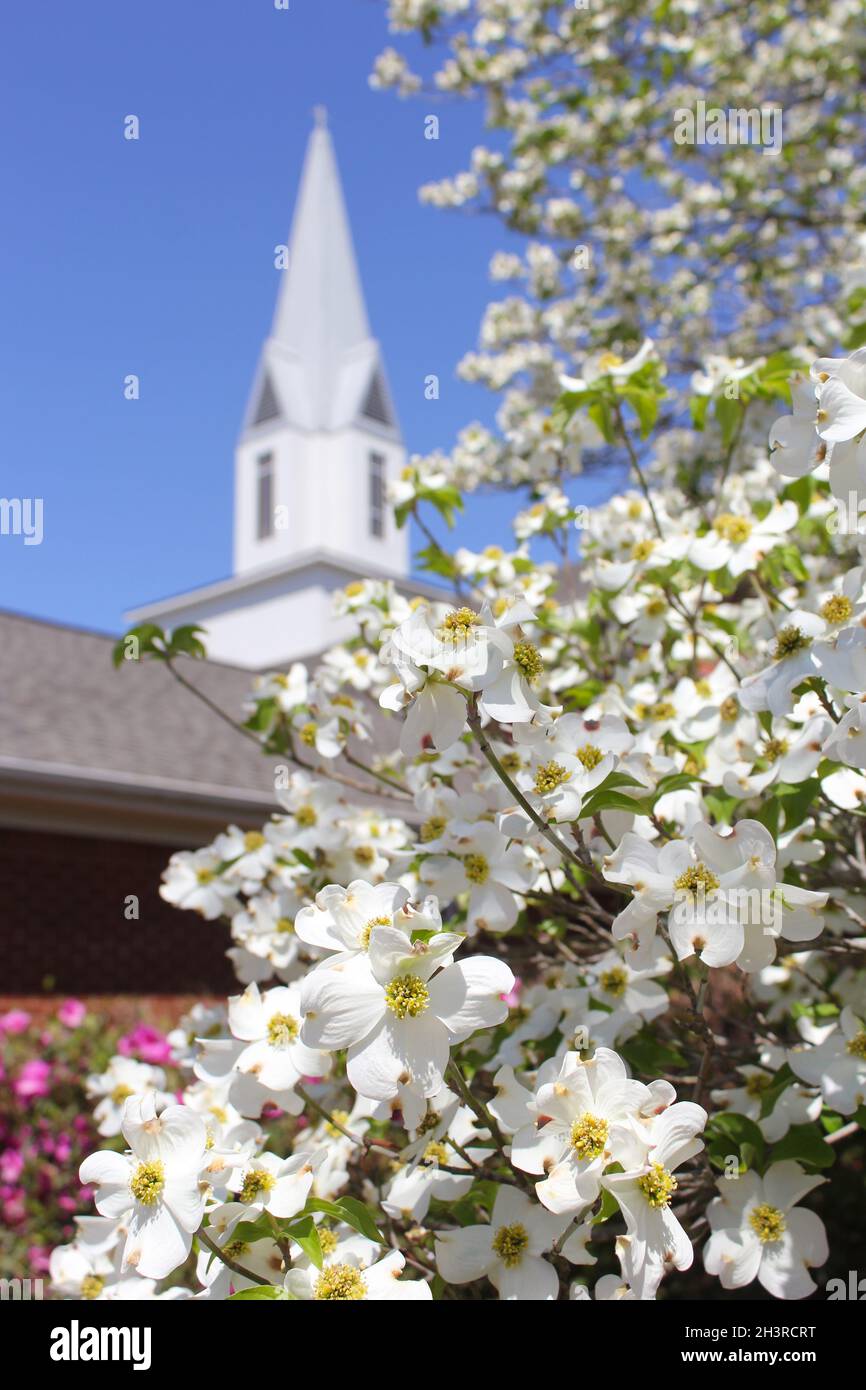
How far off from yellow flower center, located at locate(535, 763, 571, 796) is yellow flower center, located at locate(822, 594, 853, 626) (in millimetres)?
433

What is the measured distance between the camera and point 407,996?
1.09 m

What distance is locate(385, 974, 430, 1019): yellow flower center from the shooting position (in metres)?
1.09

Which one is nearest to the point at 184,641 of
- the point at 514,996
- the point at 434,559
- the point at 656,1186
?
the point at 434,559

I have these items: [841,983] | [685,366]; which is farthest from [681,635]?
[685,366]

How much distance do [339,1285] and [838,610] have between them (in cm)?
99

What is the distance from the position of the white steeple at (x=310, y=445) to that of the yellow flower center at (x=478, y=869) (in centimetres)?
3060

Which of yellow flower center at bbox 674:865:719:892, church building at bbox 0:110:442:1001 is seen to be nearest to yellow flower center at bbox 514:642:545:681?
yellow flower center at bbox 674:865:719:892

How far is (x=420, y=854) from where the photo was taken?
1694 mm

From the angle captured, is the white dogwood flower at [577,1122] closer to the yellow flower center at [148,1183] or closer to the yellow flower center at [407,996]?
the yellow flower center at [407,996]

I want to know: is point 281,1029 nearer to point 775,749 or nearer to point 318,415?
point 775,749

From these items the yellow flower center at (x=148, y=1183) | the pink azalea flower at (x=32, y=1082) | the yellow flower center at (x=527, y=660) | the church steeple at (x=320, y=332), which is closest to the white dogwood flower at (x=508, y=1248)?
the yellow flower center at (x=148, y=1183)

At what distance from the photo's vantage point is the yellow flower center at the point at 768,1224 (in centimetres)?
136
